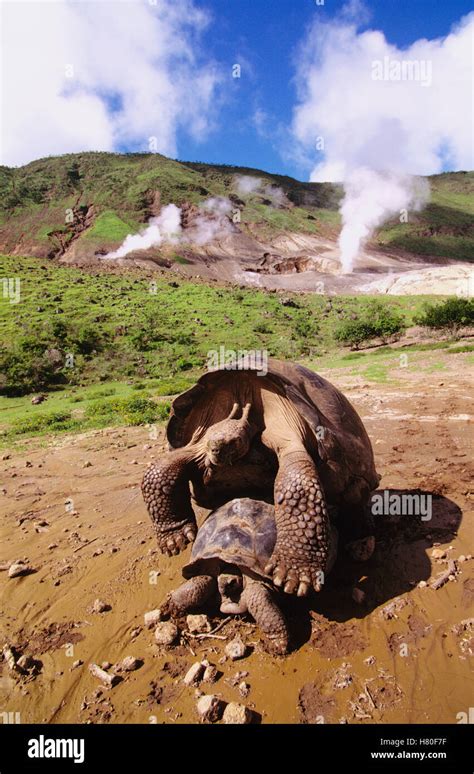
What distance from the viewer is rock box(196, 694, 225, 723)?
2.52 metres

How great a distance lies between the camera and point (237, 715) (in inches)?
97.6

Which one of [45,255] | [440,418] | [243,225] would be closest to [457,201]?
[243,225]

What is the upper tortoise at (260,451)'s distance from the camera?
355 centimetres

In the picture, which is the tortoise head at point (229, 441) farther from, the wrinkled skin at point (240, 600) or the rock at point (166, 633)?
the rock at point (166, 633)

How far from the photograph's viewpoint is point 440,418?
861 centimetres

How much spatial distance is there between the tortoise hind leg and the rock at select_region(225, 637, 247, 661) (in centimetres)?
17

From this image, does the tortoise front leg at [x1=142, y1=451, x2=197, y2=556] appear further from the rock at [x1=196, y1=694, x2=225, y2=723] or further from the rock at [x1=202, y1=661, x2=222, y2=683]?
the rock at [x1=196, y1=694, x2=225, y2=723]

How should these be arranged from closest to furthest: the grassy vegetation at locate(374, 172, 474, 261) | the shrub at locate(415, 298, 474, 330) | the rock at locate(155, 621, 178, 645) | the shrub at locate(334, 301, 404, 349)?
the rock at locate(155, 621, 178, 645)
the shrub at locate(415, 298, 474, 330)
the shrub at locate(334, 301, 404, 349)
the grassy vegetation at locate(374, 172, 474, 261)

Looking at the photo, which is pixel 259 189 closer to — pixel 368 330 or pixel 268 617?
pixel 368 330

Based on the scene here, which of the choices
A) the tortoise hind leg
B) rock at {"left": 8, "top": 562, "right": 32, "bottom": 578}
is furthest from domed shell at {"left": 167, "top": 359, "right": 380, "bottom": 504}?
rock at {"left": 8, "top": 562, "right": 32, "bottom": 578}

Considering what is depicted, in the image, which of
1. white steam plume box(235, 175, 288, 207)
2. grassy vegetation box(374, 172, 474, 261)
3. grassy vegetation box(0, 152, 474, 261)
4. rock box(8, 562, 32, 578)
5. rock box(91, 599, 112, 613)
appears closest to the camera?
rock box(91, 599, 112, 613)

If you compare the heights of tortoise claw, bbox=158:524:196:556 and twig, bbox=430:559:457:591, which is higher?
tortoise claw, bbox=158:524:196:556

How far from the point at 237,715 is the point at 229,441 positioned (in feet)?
5.78
